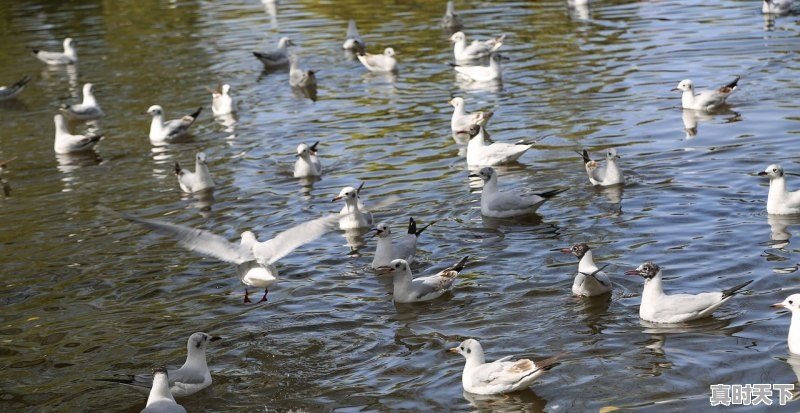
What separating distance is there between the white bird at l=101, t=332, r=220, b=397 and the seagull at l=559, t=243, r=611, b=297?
4.01 meters

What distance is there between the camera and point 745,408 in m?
9.31

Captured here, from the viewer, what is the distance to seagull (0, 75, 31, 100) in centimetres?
2767

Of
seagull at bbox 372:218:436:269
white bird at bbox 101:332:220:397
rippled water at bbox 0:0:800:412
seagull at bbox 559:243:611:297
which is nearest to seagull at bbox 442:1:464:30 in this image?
rippled water at bbox 0:0:800:412

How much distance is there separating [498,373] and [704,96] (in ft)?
40.2

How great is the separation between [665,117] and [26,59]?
815 inches

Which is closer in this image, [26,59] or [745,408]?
[745,408]

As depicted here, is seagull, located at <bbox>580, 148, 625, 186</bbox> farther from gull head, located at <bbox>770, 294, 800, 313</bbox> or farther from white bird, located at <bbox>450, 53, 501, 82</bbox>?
white bird, located at <bbox>450, 53, 501, 82</bbox>

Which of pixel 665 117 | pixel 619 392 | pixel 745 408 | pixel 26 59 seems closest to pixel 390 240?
pixel 619 392

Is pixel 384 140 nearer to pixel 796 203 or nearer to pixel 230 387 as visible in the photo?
pixel 796 203

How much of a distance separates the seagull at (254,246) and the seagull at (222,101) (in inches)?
442

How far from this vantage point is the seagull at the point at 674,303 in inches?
441

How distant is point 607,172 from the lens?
1630 centimetres

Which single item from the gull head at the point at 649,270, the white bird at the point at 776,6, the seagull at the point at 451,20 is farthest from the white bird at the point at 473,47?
the gull head at the point at 649,270

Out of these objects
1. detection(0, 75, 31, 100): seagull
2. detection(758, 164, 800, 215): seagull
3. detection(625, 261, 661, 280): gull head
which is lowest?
detection(0, 75, 31, 100): seagull
